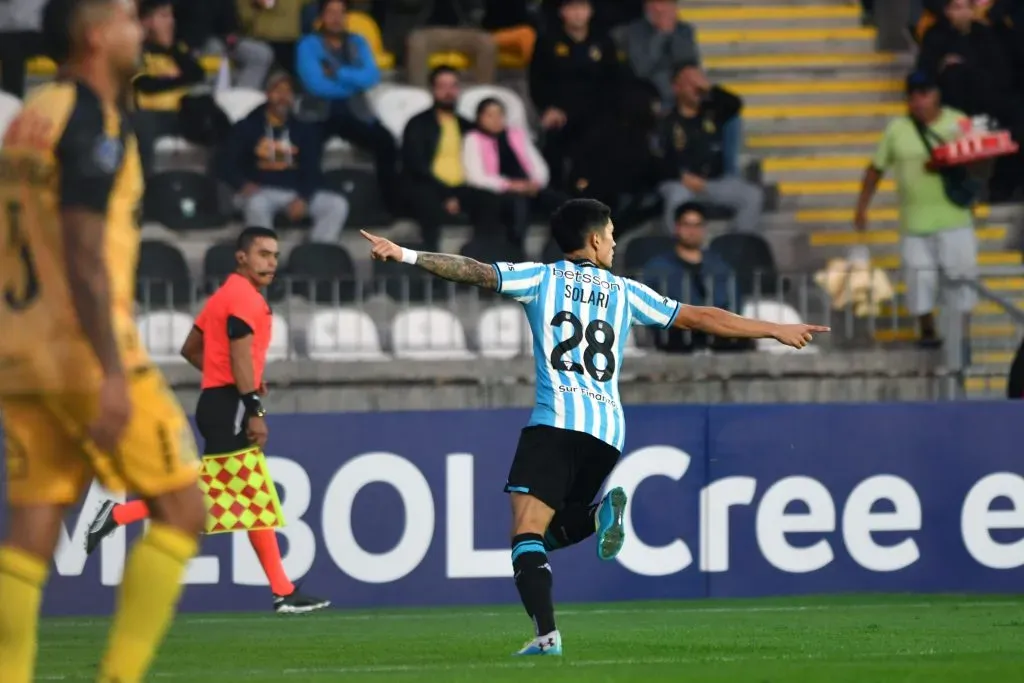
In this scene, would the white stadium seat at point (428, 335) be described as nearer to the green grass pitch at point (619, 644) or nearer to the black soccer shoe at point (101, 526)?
the green grass pitch at point (619, 644)

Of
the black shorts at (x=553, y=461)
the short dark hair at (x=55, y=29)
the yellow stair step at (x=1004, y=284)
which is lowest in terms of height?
the black shorts at (x=553, y=461)

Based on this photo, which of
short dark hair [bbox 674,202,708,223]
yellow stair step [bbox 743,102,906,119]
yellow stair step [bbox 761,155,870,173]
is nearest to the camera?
short dark hair [bbox 674,202,708,223]

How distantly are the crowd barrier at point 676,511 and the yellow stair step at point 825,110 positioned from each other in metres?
6.17

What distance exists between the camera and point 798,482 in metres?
12.8

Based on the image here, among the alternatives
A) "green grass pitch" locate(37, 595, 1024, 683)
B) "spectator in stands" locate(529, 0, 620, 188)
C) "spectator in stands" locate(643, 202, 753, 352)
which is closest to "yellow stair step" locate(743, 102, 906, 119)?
"spectator in stands" locate(529, 0, 620, 188)

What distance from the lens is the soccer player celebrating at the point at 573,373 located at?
8.57 m

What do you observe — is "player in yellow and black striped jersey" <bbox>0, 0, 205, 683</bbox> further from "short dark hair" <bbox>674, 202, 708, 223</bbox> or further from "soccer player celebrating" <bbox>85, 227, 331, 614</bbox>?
"short dark hair" <bbox>674, 202, 708, 223</bbox>

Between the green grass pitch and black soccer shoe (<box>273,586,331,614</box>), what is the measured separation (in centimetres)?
10

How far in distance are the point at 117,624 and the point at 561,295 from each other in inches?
126

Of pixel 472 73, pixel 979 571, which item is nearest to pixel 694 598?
pixel 979 571

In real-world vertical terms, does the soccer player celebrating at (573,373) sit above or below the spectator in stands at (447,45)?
below

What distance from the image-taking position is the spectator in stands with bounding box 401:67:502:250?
15.7 meters

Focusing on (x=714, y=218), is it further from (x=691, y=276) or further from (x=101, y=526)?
(x=101, y=526)

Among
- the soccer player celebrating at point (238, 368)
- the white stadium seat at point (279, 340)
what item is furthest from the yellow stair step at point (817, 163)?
the soccer player celebrating at point (238, 368)
